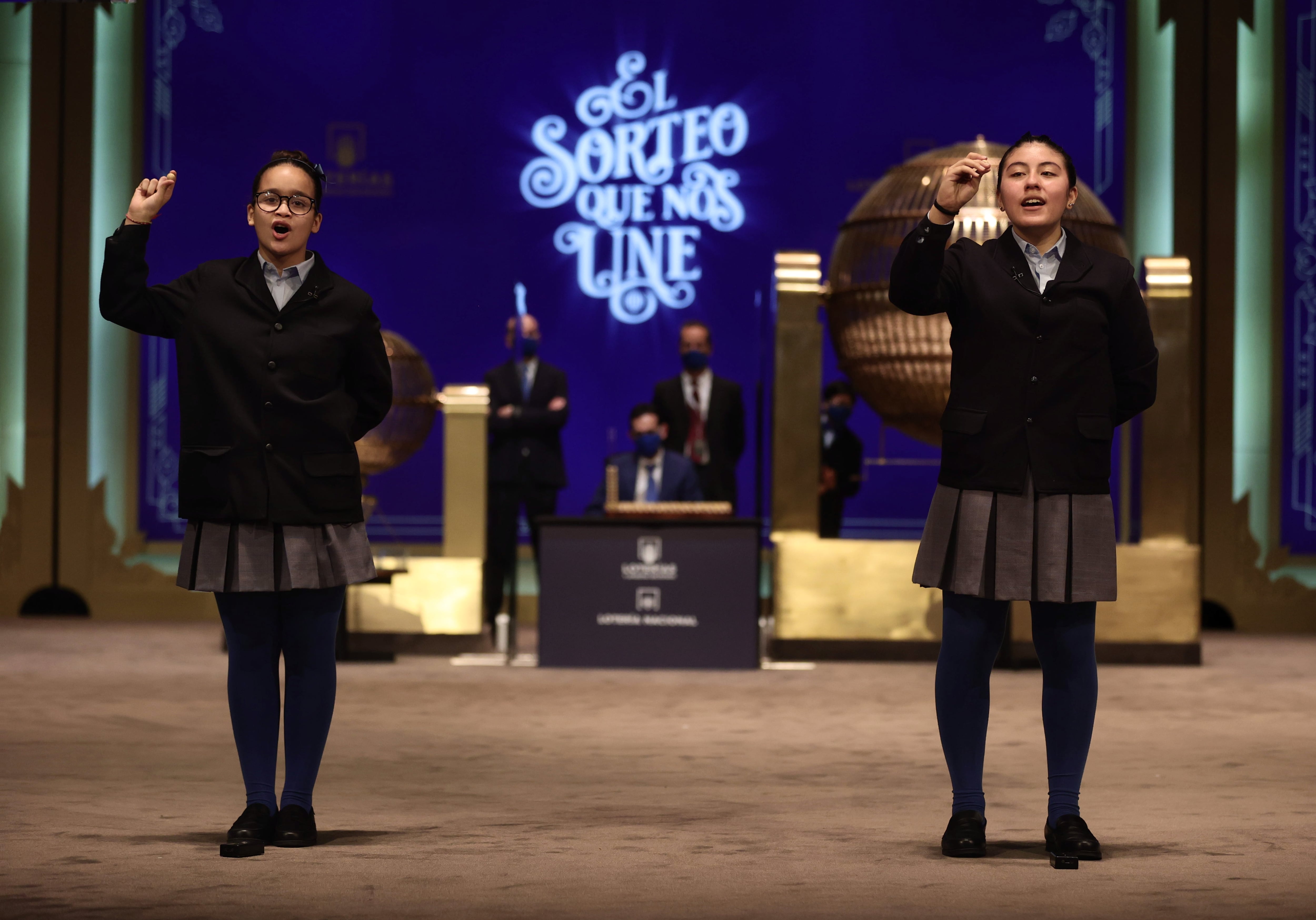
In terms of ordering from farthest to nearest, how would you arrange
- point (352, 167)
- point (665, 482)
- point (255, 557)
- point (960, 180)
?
point (352, 167) → point (665, 482) → point (255, 557) → point (960, 180)

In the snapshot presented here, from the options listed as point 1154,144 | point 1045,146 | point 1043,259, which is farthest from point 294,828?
point 1154,144

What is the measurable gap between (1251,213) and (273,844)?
9.01 m

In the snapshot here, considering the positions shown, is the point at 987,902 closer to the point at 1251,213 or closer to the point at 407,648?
the point at 407,648

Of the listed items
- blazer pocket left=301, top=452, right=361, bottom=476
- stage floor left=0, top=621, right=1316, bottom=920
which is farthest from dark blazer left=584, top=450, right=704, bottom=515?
blazer pocket left=301, top=452, right=361, bottom=476

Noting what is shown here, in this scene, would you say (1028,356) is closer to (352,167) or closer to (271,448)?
(271,448)

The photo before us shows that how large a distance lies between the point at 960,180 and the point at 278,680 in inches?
72.6

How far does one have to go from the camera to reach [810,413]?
8.20 m

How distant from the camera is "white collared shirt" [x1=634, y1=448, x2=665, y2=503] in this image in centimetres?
821

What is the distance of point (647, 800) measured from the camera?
4.22m

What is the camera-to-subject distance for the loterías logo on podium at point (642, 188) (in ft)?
34.9

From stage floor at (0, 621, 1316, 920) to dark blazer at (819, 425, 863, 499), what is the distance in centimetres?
205

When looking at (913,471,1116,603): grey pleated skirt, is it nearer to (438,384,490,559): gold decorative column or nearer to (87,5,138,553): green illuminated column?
(438,384,490,559): gold decorative column

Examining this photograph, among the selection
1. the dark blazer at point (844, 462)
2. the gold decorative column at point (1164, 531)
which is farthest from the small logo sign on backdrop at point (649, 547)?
the gold decorative column at point (1164, 531)

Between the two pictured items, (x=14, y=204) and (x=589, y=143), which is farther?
(x=14, y=204)
